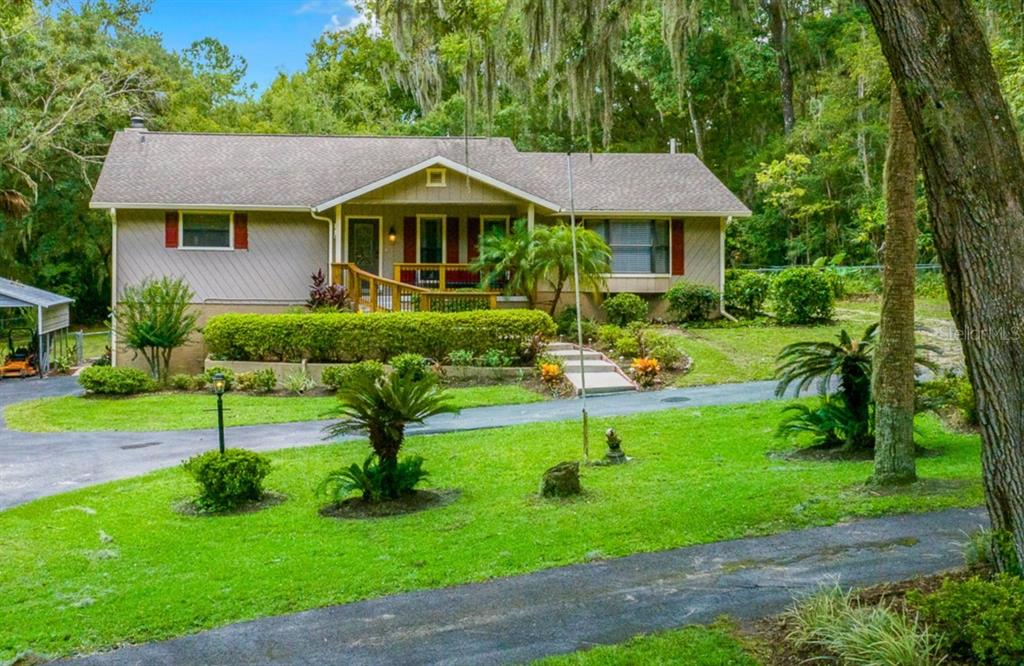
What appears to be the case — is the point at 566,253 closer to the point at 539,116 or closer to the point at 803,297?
the point at 803,297

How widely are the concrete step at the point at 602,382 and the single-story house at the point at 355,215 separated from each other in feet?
11.9

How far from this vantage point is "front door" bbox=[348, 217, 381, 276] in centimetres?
2123

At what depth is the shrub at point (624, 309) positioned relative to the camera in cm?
1984

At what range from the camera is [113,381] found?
16531mm

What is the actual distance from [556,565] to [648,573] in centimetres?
68

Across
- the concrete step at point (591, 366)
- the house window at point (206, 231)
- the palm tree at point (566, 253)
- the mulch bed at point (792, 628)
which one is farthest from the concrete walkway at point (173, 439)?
the mulch bed at point (792, 628)

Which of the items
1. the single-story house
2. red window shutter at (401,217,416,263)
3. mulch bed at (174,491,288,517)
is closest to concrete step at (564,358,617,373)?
the single-story house

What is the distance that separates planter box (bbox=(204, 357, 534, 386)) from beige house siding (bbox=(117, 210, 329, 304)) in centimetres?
317

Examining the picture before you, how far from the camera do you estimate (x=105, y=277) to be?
33.1 meters

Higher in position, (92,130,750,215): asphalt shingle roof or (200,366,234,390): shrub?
(92,130,750,215): asphalt shingle roof

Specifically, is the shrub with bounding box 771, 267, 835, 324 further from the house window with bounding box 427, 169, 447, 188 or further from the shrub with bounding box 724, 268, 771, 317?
the house window with bounding box 427, 169, 447, 188

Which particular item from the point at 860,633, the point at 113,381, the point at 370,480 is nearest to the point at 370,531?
the point at 370,480

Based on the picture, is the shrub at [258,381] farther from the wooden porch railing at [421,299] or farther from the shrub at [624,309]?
the shrub at [624,309]

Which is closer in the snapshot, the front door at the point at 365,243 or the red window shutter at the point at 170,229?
the red window shutter at the point at 170,229
